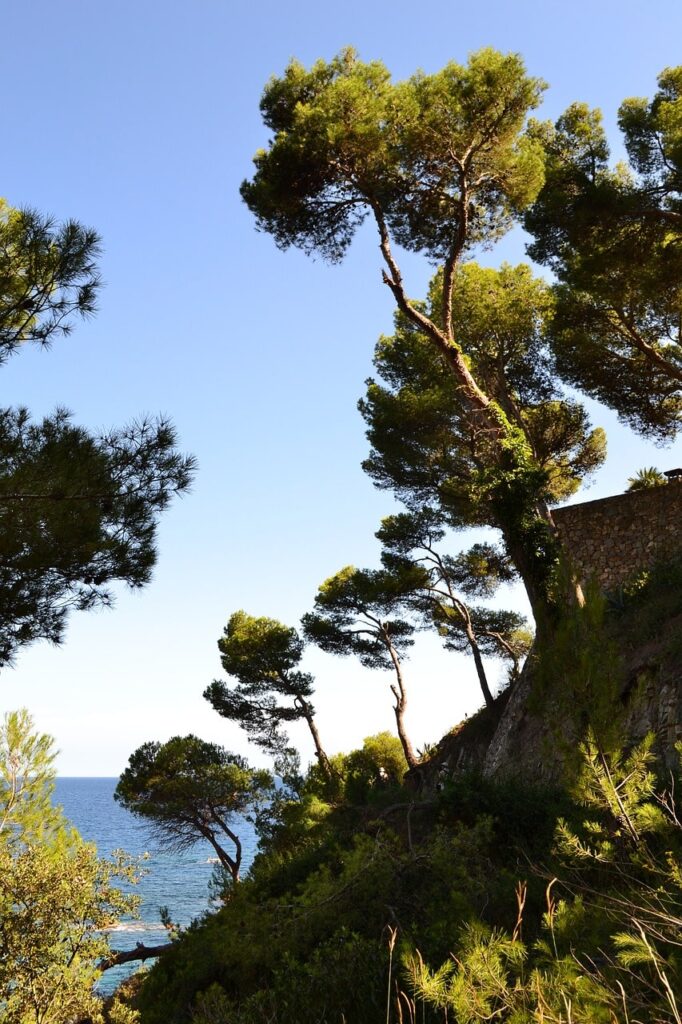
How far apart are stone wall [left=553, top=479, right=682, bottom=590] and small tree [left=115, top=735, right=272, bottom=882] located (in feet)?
40.2

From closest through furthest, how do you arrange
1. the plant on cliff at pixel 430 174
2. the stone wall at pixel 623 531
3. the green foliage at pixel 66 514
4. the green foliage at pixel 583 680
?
1. the green foliage at pixel 583 680
2. the green foliage at pixel 66 514
3. the plant on cliff at pixel 430 174
4. the stone wall at pixel 623 531

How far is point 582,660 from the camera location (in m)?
4.64

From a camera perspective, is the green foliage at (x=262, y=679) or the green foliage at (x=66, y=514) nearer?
the green foliage at (x=66, y=514)

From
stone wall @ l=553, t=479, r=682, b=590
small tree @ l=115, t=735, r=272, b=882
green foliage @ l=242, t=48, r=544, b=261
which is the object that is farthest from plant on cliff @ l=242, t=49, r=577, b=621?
small tree @ l=115, t=735, r=272, b=882

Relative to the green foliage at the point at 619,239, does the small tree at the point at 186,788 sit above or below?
below

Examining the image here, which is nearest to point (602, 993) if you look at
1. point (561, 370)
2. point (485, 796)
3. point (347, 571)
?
point (485, 796)

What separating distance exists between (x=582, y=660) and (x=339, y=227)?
35.0 ft

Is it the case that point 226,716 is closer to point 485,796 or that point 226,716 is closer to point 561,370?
point 561,370

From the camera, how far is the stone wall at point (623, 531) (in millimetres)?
13875

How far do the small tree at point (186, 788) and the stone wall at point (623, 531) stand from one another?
12.2 meters

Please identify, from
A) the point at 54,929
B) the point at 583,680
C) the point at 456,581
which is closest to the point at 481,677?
the point at 456,581

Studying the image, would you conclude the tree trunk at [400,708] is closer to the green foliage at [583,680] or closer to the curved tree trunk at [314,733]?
the curved tree trunk at [314,733]

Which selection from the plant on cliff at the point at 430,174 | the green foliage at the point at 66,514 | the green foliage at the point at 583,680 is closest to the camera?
the green foliage at the point at 583,680

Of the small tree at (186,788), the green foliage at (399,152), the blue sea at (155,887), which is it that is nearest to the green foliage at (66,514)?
the blue sea at (155,887)
